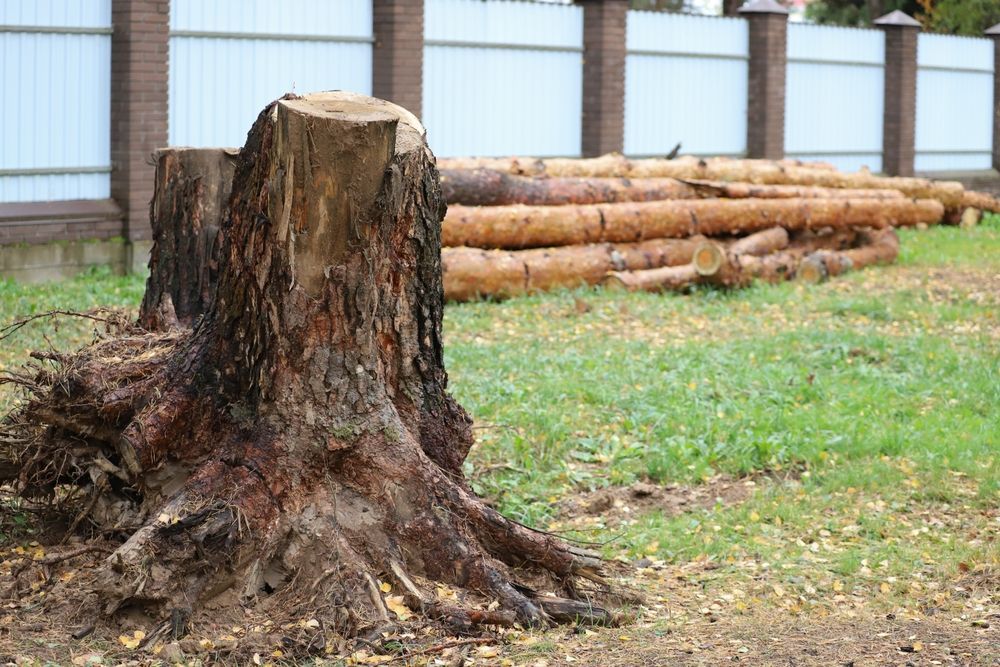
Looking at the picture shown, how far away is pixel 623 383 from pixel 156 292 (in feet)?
11.7

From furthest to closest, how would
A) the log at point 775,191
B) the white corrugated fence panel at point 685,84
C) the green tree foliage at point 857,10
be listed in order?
1. the green tree foliage at point 857,10
2. the white corrugated fence panel at point 685,84
3. the log at point 775,191

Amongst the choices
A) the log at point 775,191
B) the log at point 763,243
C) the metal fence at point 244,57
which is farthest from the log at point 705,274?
the metal fence at point 244,57

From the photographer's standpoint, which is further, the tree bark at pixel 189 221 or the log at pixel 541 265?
the log at pixel 541 265

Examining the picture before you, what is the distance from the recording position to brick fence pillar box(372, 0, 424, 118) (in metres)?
15.3

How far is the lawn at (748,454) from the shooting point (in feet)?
17.1

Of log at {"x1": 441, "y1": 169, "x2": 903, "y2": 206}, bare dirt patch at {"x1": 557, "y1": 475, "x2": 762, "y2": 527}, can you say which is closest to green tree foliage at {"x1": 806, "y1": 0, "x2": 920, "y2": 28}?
log at {"x1": 441, "y1": 169, "x2": 903, "y2": 206}

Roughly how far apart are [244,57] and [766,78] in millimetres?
8974

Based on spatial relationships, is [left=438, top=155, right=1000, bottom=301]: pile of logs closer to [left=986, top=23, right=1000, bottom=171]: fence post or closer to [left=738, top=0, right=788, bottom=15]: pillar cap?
[left=738, top=0, right=788, bottom=15]: pillar cap

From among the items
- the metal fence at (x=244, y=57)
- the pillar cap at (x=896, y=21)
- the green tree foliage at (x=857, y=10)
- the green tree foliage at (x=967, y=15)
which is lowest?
the metal fence at (x=244, y=57)

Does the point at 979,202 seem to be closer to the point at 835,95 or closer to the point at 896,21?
the point at 835,95

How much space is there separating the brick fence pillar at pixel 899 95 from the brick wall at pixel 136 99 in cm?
1372

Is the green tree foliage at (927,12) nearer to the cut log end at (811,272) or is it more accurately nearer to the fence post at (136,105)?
the cut log end at (811,272)

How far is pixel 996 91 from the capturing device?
24.9 metres

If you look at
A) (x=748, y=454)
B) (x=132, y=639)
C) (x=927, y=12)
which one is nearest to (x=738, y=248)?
(x=748, y=454)
